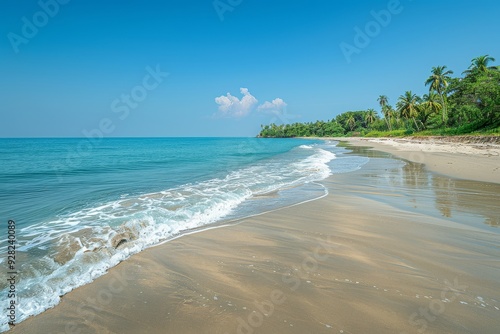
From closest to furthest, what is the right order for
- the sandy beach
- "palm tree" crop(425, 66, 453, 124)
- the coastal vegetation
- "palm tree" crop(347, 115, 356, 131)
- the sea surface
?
1. the sandy beach
2. the sea surface
3. the coastal vegetation
4. "palm tree" crop(425, 66, 453, 124)
5. "palm tree" crop(347, 115, 356, 131)

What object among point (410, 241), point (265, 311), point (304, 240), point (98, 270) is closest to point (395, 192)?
point (410, 241)

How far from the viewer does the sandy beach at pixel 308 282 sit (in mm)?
2838

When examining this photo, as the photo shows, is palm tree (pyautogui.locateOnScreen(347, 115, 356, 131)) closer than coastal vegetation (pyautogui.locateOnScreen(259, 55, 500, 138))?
No

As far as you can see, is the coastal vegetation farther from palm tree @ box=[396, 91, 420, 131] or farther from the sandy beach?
the sandy beach

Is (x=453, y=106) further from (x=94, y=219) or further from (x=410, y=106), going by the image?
(x=94, y=219)

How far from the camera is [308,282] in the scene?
3654 mm

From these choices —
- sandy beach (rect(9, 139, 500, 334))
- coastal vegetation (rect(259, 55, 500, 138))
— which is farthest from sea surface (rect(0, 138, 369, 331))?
coastal vegetation (rect(259, 55, 500, 138))

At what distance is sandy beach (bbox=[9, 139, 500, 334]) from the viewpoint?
2838mm

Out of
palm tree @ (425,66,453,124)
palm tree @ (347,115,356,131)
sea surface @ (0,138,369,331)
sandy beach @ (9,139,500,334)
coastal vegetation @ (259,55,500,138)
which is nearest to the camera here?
sandy beach @ (9,139,500,334)

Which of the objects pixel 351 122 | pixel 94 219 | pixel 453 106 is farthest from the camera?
pixel 351 122

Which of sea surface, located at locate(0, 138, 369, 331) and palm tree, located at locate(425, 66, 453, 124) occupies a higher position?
→ palm tree, located at locate(425, 66, 453, 124)

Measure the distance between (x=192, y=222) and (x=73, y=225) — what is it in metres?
3.27

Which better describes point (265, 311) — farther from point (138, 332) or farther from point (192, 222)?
point (192, 222)

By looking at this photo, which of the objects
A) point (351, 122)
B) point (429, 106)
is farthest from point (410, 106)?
point (351, 122)
